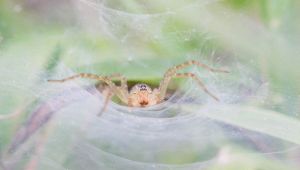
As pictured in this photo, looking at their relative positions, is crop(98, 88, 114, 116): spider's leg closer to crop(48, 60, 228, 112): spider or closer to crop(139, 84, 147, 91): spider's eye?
crop(48, 60, 228, 112): spider

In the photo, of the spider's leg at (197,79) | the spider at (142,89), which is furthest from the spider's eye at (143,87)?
the spider's leg at (197,79)

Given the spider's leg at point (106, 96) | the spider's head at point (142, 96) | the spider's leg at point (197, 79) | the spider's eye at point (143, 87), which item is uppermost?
the spider's leg at point (197, 79)

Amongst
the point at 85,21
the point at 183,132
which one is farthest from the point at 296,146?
the point at 85,21

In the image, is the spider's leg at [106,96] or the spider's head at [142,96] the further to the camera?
the spider's head at [142,96]

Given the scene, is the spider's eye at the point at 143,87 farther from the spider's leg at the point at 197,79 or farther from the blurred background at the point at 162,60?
the spider's leg at the point at 197,79

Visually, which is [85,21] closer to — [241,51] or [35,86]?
[35,86]

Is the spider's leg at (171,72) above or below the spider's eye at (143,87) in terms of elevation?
above
